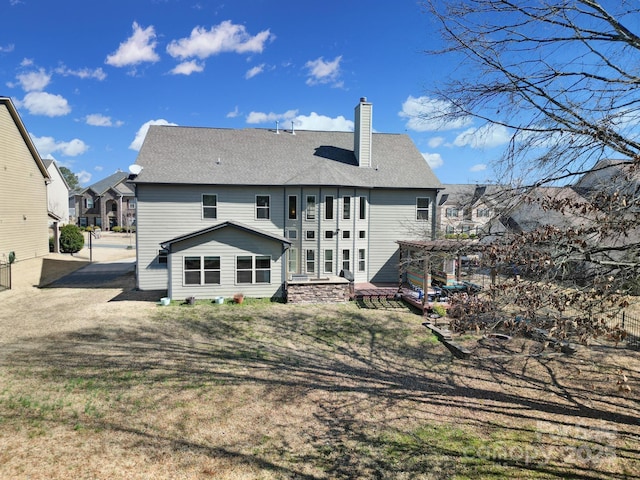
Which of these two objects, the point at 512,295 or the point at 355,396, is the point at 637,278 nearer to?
the point at 512,295

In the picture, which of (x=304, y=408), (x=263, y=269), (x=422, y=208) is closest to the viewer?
(x=304, y=408)

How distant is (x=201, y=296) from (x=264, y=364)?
8723mm

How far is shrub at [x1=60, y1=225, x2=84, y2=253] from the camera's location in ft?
108

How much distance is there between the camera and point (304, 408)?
27.6 feet

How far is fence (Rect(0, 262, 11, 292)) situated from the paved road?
2.06 m

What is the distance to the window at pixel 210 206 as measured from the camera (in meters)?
20.5

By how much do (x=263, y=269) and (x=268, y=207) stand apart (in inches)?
160

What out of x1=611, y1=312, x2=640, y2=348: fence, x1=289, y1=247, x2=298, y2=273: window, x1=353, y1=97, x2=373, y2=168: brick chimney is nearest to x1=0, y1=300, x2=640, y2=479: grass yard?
x1=611, y1=312, x2=640, y2=348: fence

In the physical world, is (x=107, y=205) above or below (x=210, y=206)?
above

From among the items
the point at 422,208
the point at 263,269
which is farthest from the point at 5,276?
the point at 422,208

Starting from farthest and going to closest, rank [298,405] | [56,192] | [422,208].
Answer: [56,192] < [422,208] < [298,405]

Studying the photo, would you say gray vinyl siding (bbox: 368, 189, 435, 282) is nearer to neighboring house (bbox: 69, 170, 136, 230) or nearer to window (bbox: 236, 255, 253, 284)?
window (bbox: 236, 255, 253, 284)

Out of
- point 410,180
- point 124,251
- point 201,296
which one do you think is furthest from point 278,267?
point 124,251

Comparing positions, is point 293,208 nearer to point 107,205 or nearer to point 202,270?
point 202,270
